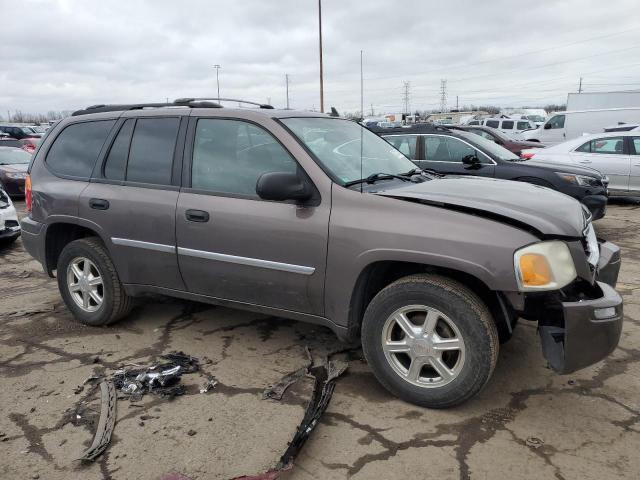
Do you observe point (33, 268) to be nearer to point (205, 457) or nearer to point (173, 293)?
point (173, 293)

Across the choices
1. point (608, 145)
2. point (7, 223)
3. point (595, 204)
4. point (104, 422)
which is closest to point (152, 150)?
point (104, 422)

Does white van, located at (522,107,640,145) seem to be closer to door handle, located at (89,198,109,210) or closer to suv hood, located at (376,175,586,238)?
suv hood, located at (376,175,586,238)

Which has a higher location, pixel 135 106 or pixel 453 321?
pixel 135 106

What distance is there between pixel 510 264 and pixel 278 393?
1.58 m

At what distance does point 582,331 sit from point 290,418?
163 centimetres

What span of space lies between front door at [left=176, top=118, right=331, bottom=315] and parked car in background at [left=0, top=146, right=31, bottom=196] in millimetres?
10426

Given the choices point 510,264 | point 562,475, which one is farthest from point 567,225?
point 562,475

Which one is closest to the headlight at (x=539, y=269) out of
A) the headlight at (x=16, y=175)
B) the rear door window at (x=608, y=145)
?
the rear door window at (x=608, y=145)

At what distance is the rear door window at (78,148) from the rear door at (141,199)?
6.1 inches

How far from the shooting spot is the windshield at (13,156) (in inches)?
526

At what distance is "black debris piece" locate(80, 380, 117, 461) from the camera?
2718 mm

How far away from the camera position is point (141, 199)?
3.93 meters

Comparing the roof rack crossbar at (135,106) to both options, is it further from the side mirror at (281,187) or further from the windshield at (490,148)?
the windshield at (490,148)

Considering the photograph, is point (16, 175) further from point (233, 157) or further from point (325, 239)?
point (325, 239)
